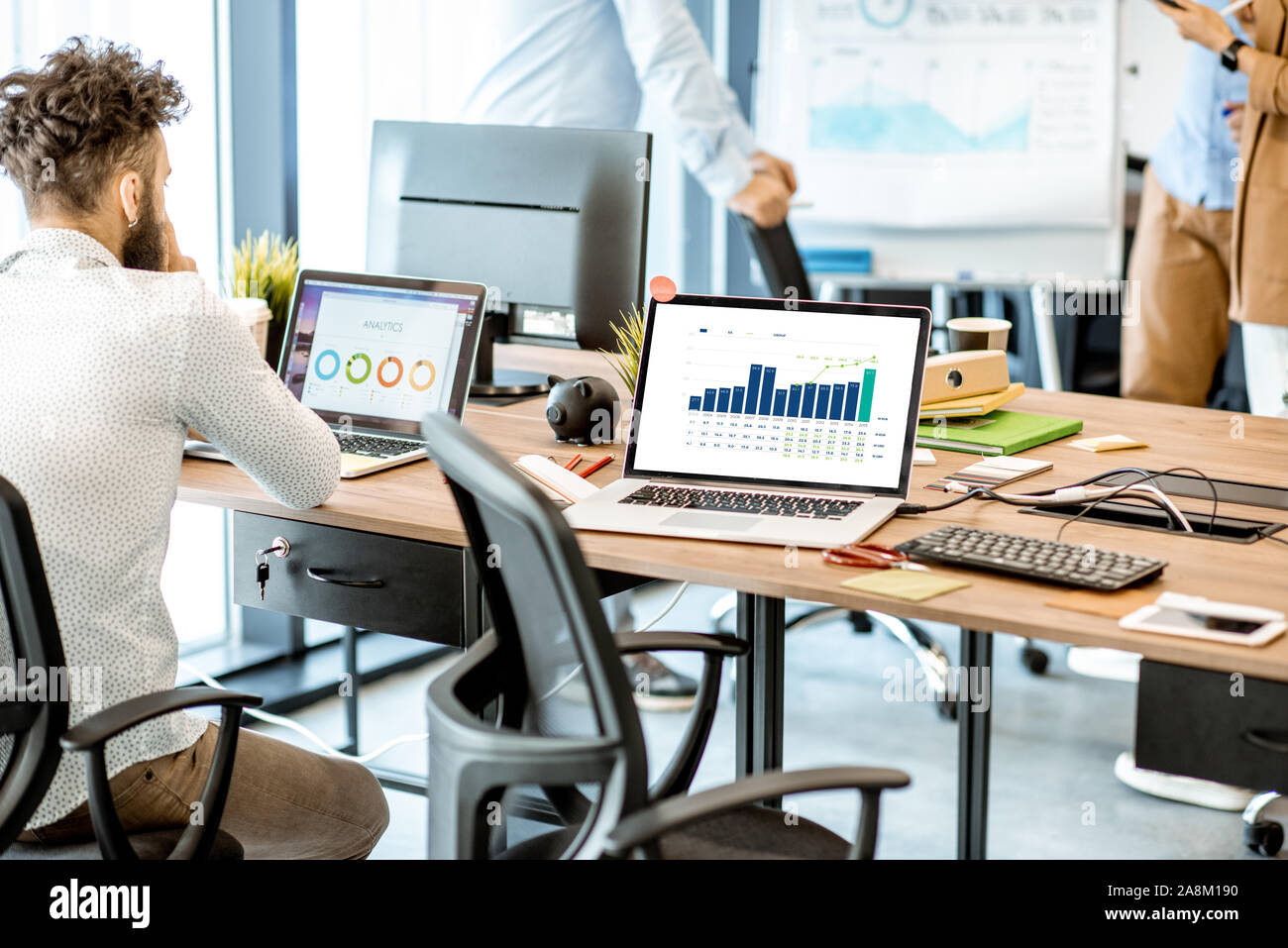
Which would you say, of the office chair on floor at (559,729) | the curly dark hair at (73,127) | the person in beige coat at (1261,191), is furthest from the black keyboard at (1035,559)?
the person in beige coat at (1261,191)

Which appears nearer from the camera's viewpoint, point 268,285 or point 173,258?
point 173,258

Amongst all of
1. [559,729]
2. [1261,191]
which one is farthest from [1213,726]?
[1261,191]

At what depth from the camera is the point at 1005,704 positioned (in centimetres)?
329

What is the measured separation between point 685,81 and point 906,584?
1.61m

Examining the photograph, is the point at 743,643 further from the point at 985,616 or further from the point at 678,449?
the point at 678,449

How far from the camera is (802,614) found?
11.8 ft

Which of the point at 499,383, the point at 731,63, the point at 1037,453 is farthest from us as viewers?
the point at 731,63

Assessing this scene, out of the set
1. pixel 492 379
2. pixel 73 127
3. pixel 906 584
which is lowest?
pixel 906 584

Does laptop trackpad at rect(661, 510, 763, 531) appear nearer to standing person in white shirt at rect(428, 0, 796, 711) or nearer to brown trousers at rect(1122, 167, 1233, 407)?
standing person in white shirt at rect(428, 0, 796, 711)

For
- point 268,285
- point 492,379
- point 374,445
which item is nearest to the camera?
point 374,445

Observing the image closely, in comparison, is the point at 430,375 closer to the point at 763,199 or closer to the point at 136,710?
the point at 136,710
